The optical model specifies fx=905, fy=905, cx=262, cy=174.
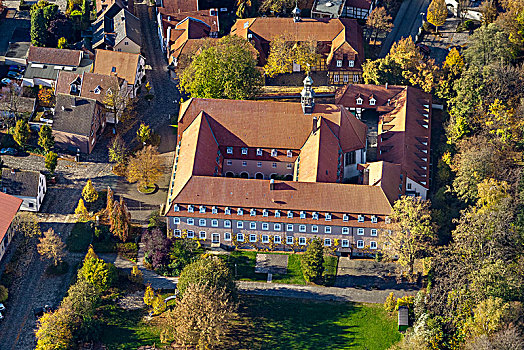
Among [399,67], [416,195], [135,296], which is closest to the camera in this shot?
[135,296]

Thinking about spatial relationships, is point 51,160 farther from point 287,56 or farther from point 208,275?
point 287,56

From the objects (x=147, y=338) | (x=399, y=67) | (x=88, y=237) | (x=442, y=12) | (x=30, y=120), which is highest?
(x=442, y=12)

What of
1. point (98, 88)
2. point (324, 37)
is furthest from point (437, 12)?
point (98, 88)

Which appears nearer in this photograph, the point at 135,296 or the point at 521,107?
the point at 135,296

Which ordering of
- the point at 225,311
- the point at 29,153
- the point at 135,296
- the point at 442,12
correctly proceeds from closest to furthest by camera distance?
the point at 225,311, the point at 135,296, the point at 29,153, the point at 442,12

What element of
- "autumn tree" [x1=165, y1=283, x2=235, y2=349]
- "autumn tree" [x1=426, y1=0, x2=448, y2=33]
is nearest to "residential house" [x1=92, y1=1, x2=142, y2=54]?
"autumn tree" [x1=426, y1=0, x2=448, y2=33]

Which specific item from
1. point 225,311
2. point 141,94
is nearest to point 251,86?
point 141,94

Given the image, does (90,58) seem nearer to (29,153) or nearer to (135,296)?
(29,153)

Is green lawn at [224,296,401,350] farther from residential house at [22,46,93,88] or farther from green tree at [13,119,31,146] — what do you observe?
residential house at [22,46,93,88]

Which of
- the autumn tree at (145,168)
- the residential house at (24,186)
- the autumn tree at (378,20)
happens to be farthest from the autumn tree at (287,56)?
the residential house at (24,186)
